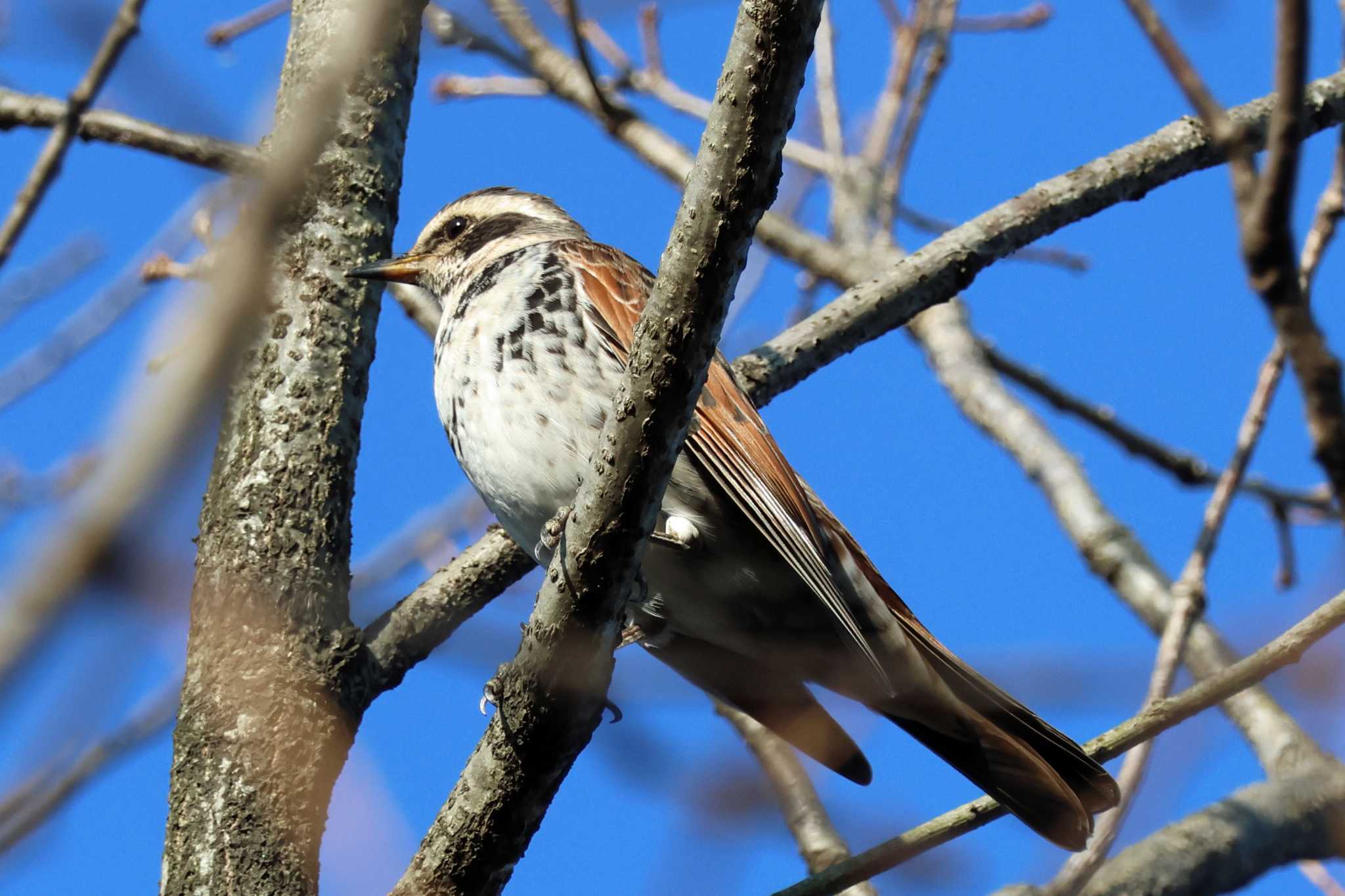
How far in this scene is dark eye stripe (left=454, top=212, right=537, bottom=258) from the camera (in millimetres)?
6474

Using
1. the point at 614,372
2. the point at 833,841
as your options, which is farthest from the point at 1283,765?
the point at 614,372

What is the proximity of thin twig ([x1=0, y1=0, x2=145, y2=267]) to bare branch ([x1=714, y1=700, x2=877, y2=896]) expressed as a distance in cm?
267

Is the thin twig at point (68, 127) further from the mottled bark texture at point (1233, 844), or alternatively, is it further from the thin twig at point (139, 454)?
the mottled bark texture at point (1233, 844)

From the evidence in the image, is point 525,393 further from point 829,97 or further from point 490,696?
point 829,97

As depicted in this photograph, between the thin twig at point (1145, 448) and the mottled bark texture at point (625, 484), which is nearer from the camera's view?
the mottled bark texture at point (625, 484)

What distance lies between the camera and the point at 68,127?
10.7 ft

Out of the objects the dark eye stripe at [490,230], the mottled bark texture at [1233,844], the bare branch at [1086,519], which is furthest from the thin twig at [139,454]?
the dark eye stripe at [490,230]

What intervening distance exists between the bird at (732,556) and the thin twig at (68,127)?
1436 millimetres

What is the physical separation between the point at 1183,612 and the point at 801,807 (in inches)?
64.4

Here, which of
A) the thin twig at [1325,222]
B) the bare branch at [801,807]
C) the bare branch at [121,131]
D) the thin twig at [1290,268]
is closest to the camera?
the thin twig at [1290,268]

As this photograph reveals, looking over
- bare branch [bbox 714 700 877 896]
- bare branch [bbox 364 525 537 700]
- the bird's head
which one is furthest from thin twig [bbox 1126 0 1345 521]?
the bird's head

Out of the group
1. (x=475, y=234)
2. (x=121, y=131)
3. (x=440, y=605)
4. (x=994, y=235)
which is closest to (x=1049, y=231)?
(x=994, y=235)

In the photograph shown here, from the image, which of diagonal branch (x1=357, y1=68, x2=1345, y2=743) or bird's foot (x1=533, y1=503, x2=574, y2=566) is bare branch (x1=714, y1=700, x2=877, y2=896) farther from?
diagonal branch (x1=357, y1=68, x2=1345, y2=743)

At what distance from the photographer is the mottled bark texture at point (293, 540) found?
151 inches
